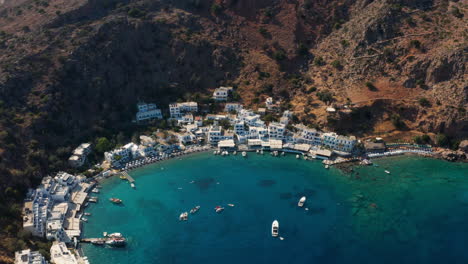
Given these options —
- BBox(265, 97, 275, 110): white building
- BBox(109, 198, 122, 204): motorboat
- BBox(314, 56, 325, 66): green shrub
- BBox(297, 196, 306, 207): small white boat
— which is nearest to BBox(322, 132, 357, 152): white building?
BBox(265, 97, 275, 110): white building

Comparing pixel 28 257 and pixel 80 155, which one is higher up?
pixel 80 155

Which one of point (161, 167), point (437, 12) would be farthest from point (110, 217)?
point (437, 12)

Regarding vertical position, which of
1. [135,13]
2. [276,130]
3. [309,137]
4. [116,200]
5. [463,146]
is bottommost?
[116,200]

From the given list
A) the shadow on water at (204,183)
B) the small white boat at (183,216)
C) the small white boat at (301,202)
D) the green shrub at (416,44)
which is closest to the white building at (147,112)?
the shadow on water at (204,183)

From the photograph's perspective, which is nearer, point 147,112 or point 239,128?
point 239,128

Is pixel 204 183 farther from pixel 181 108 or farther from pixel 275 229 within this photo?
pixel 181 108

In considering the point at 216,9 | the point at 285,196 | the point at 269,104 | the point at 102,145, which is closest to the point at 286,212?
the point at 285,196
